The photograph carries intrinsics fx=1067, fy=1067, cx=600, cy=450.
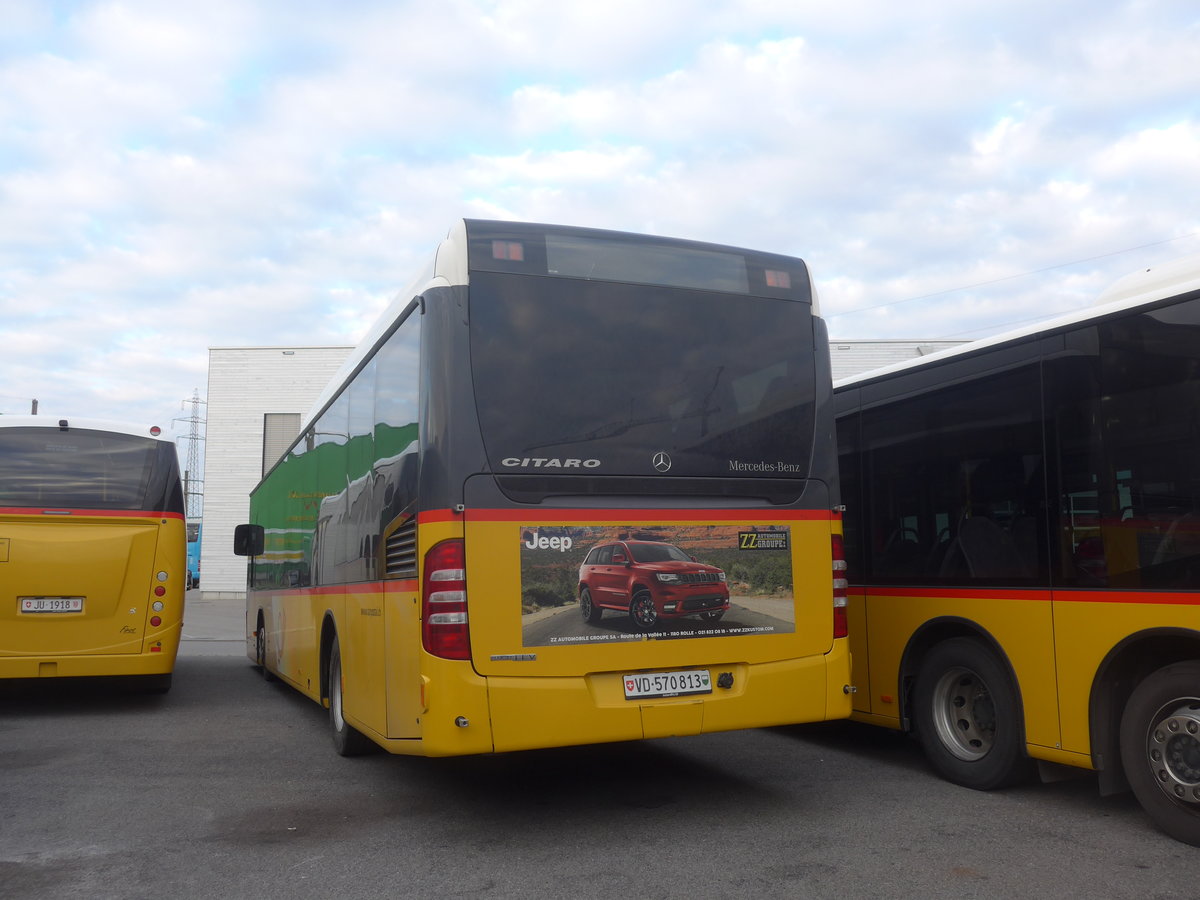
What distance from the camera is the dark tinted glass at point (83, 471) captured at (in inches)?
410

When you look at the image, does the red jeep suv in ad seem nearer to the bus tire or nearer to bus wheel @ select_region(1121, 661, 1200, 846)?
the bus tire

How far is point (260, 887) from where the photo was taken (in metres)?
4.80

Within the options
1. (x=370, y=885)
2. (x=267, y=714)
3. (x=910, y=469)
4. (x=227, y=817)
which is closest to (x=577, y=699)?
(x=370, y=885)

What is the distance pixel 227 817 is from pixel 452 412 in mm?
2823

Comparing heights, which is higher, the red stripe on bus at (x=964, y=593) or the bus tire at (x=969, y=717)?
the red stripe on bus at (x=964, y=593)

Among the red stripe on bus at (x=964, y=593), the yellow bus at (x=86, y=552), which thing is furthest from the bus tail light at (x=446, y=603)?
the yellow bus at (x=86, y=552)

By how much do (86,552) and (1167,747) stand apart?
9401 mm

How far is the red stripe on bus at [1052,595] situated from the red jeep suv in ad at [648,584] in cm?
169

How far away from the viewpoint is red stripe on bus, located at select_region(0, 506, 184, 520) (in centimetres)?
1033

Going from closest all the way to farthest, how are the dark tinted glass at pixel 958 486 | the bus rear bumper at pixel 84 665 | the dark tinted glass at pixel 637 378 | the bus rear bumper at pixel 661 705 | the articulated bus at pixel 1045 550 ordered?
the articulated bus at pixel 1045 550 → the bus rear bumper at pixel 661 705 → the dark tinted glass at pixel 637 378 → the dark tinted glass at pixel 958 486 → the bus rear bumper at pixel 84 665

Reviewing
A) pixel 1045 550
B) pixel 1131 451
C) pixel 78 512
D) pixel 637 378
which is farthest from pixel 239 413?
pixel 1131 451

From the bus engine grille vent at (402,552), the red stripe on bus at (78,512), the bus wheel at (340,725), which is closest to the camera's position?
the bus engine grille vent at (402,552)

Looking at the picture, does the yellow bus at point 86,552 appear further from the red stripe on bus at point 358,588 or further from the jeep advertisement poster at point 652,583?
the jeep advertisement poster at point 652,583

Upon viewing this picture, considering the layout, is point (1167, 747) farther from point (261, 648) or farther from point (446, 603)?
point (261, 648)
